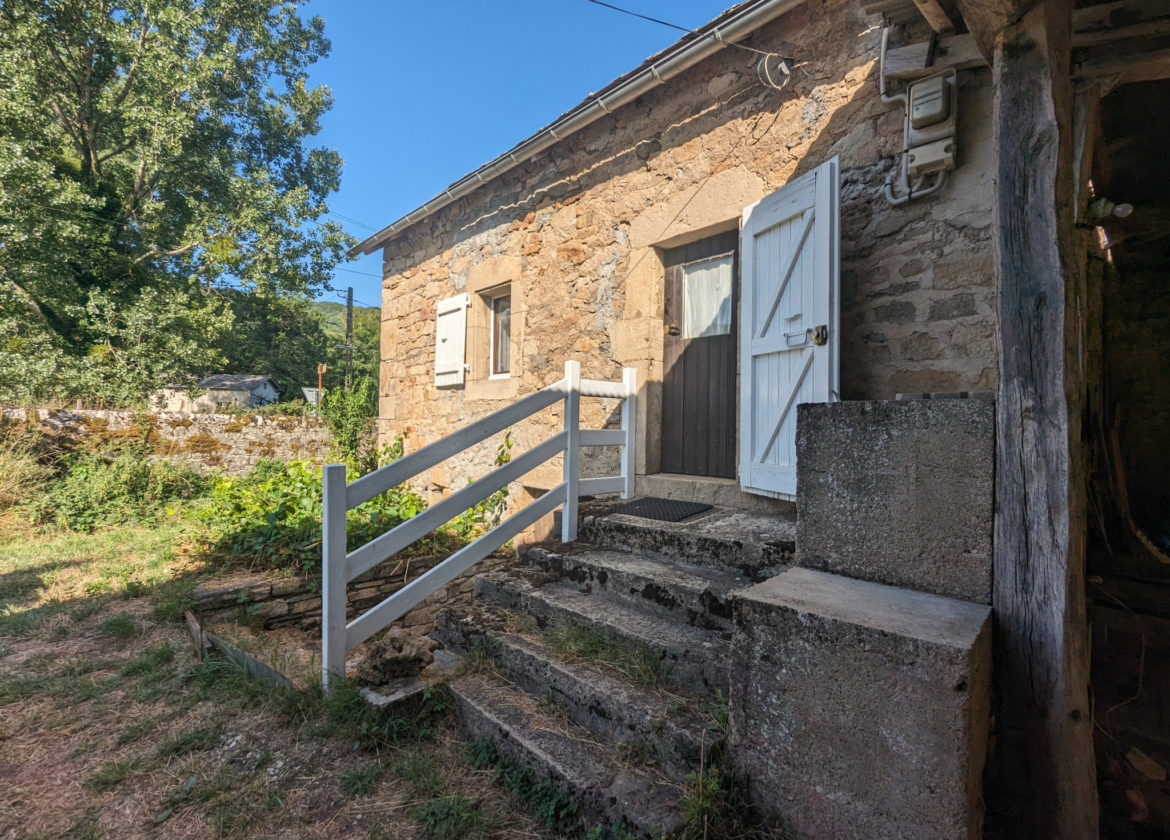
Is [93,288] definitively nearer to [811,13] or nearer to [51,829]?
[51,829]

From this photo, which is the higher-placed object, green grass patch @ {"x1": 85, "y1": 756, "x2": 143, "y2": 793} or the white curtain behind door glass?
the white curtain behind door glass

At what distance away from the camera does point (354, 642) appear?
2498mm

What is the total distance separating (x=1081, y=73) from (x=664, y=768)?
2.92 m

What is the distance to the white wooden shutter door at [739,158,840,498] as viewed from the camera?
2945 millimetres

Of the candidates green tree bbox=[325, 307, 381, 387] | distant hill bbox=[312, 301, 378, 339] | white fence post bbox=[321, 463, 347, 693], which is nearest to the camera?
white fence post bbox=[321, 463, 347, 693]

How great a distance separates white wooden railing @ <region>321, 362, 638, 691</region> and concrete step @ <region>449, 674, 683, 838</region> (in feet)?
1.80

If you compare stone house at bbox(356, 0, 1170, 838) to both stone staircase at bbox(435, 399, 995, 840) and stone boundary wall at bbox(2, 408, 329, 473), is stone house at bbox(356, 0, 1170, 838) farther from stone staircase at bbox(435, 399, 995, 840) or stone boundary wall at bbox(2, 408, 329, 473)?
stone boundary wall at bbox(2, 408, 329, 473)

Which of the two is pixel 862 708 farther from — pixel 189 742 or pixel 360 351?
pixel 360 351

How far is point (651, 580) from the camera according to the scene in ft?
8.45

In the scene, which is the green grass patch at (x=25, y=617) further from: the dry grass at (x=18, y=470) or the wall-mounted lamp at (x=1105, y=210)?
the wall-mounted lamp at (x=1105, y=210)

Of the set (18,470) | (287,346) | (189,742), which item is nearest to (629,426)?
(189,742)

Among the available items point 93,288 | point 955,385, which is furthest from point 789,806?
point 93,288

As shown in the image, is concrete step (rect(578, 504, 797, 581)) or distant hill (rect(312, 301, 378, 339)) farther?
distant hill (rect(312, 301, 378, 339))

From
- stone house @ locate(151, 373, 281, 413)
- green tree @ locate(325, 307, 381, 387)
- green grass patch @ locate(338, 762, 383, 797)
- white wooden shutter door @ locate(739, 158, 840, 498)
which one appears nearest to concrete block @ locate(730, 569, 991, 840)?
green grass patch @ locate(338, 762, 383, 797)
